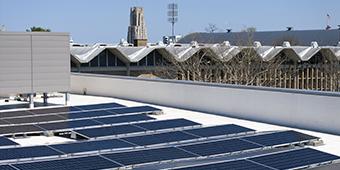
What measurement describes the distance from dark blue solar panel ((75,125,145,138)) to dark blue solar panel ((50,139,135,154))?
2.54ft

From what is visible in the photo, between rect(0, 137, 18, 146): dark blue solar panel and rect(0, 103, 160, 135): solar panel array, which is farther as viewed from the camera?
rect(0, 103, 160, 135): solar panel array

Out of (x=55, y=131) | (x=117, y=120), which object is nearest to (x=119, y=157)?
(x=55, y=131)

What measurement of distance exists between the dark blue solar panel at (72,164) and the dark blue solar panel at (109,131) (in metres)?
2.27

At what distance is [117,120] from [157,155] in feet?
12.2

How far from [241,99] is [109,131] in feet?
12.5

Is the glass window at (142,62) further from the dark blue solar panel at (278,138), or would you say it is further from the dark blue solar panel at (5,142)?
the dark blue solar panel at (5,142)

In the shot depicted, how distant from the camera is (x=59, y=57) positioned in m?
14.1

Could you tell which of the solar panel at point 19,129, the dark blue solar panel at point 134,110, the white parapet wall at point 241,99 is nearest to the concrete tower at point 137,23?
the white parapet wall at point 241,99

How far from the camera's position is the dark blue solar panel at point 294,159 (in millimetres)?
7145

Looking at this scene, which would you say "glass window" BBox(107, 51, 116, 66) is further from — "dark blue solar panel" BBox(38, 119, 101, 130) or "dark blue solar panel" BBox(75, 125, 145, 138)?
"dark blue solar panel" BBox(75, 125, 145, 138)

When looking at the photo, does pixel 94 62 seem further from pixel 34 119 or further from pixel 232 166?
pixel 232 166

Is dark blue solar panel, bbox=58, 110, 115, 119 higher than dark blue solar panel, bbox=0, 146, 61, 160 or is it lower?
higher

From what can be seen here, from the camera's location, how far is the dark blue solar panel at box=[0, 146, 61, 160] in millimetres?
7546

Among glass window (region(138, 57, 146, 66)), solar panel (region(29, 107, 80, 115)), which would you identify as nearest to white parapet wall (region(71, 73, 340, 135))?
solar panel (region(29, 107, 80, 115))
